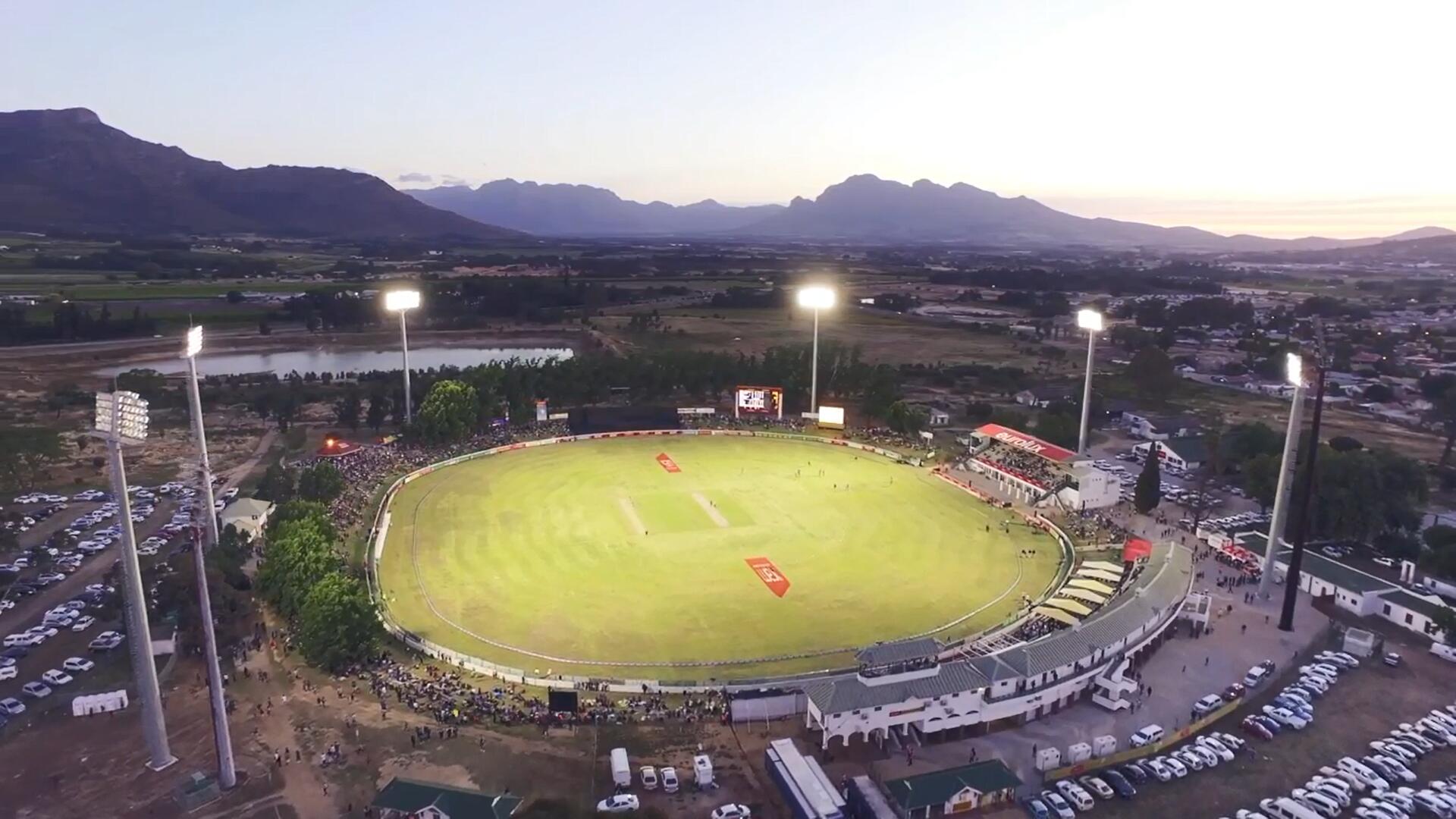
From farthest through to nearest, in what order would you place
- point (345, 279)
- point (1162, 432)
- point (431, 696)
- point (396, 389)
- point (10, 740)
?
point (345, 279) < point (396, 389) < point (1162, 432) < point (431, 696) < point (10, 740)

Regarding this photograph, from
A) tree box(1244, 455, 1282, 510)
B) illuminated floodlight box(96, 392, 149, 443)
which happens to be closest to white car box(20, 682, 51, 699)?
illuminated floodlight box(96, 392, 149, 443)

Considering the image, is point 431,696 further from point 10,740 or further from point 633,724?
point 10,740

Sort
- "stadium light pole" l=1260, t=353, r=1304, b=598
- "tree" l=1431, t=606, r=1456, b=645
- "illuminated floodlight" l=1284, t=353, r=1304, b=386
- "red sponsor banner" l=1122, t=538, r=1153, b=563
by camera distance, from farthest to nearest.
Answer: "red sponsor banner" l=1122, t=538, r=1153, b=563
"stadium light pole" l=1260, t=353, r=1304, b=598
"illuminated floodlight" l=1284, t=353, r=1304, b=386
"tree" l=1431, t=606, r=1456, b=645

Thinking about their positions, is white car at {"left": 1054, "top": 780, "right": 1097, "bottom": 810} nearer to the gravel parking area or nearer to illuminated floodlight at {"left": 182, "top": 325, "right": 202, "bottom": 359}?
the gravel parking area

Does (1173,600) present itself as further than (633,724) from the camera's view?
Yes

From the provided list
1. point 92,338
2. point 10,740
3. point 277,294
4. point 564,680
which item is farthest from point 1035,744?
point 277,294

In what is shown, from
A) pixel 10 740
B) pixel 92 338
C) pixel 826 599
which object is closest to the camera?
pixel 10 740
